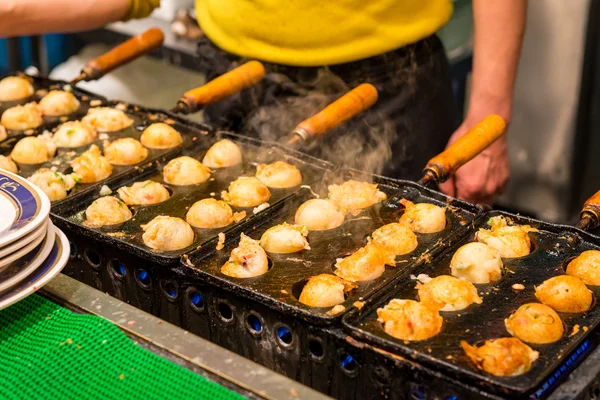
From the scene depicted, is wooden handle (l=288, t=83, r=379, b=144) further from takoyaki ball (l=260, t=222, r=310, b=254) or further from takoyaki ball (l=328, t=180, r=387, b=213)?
takoyaki ball (l=260, t=222, r=310, b=254)

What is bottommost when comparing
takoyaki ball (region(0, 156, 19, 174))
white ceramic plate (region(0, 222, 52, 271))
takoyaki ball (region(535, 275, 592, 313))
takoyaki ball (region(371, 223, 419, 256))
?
takoyaki ball (region(0, 156, 19, 174))

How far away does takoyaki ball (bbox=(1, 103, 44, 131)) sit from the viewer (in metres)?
2.87

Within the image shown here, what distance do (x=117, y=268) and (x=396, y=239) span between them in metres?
0.79

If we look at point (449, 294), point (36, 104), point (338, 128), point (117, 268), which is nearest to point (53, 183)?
point (117, 268)

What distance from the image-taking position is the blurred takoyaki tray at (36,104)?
9.39ft

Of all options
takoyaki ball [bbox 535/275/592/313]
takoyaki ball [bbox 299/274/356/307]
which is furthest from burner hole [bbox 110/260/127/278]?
takoyaki ball [bbox 535/275/592/313]

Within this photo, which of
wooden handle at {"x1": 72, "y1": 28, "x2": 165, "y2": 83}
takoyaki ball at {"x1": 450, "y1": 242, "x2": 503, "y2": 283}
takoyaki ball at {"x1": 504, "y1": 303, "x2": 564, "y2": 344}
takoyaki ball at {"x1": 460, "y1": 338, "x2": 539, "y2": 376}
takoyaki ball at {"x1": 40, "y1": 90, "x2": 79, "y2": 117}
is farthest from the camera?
wooden handle at {"x1": 72, "y1": 28, "x2": 165, "y2": 83}

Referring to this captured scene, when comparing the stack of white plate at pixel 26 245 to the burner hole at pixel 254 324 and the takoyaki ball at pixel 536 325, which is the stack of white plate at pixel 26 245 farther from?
the takoyaki ball at pixel 536 325

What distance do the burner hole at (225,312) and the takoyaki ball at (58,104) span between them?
138 cm

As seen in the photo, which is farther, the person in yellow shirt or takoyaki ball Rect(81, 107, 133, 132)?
takoyaki ball Rect(81, 107, 133, 132)

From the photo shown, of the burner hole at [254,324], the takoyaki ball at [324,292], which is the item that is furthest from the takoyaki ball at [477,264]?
the burner hole at [254,324]

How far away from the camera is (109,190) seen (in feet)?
7.89

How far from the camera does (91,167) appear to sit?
2.48m

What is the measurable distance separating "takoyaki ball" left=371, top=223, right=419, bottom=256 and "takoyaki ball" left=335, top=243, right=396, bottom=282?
0.16ft
